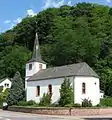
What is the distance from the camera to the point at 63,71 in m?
62.3

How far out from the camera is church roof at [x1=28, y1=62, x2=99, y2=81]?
59.3 meters

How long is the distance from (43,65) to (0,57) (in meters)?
55.3

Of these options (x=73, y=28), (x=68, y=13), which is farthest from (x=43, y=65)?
(x=68, y=13)

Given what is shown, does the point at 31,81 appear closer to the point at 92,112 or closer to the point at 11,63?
the point at 92,112

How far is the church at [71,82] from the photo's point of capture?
5831 centimetres

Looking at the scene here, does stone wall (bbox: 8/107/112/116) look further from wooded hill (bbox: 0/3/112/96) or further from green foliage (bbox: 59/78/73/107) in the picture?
wooded hill (bbox: 0/3/112/96)

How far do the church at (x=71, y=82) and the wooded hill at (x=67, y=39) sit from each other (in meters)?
22.8

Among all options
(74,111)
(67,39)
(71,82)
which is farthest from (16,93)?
(67,39)

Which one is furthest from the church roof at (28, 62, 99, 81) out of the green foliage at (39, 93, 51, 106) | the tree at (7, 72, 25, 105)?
the green foliage at (39, 93, 51, 106)

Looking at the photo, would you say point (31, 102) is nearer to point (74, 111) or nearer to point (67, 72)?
point (67, 72)

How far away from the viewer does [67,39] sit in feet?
316

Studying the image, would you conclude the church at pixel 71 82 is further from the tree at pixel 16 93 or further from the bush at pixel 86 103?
the bush at pixel 86 103

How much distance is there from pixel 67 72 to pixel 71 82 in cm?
294

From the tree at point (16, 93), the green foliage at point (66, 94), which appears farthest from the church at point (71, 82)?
the green foliage at point (66, 94)
